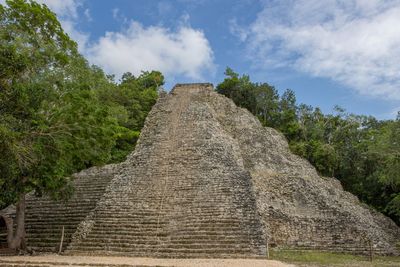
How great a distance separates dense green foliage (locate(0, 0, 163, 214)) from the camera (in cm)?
969

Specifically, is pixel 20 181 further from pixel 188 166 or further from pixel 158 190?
pixel 188 166

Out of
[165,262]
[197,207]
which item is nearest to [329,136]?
[197,207]

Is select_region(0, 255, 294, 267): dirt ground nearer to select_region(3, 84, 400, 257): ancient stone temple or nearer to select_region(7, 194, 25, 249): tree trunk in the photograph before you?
select_region(3, 84, 400, 257): ancient stone temple

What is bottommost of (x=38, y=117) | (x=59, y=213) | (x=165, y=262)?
(x=165, y=262)

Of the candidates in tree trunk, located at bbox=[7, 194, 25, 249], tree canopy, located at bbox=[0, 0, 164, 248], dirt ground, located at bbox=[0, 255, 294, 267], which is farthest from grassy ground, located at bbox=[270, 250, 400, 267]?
tree trunk, located at bbox=[7, 194, 25, 249]

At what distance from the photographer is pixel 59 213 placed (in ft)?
49.1

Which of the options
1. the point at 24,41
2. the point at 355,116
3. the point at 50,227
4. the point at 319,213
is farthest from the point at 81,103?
the point at 355,116

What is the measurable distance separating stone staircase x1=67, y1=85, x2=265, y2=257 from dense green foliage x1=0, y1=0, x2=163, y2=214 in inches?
69.5

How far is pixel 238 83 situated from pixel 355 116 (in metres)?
8.81

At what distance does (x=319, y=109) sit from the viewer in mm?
31516

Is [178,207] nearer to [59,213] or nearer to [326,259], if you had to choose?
[326,259]

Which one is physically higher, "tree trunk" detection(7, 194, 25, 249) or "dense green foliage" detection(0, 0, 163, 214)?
"dense green foliage" detection(0, 0, 163, 214)

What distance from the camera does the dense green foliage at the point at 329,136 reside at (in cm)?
2402

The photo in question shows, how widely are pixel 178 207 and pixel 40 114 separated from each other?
502 centimetres
